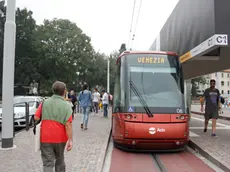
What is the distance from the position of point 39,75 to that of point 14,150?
42114 mm

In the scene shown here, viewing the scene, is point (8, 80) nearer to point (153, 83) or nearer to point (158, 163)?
point (153, 83)

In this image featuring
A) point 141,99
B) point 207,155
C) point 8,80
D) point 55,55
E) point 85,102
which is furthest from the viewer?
point 55,55

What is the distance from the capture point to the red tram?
674 cm

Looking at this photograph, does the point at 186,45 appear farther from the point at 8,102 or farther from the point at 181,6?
the point at 8,102

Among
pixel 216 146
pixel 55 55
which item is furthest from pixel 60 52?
pixel 216 146

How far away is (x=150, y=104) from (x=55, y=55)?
43575 millimetres

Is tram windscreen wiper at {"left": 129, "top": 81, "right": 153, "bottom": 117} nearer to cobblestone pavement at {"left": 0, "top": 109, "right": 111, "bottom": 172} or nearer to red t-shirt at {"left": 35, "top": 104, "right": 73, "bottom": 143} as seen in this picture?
cobblestone pavement at {"left": 0, "top": 109, "right": 111, "bottom": 172}

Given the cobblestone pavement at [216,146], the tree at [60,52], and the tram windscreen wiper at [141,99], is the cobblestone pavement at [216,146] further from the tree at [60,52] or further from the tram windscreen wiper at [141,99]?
the tree at [60,52]

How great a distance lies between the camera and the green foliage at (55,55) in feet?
149

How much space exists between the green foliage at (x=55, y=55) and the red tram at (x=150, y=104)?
126ft

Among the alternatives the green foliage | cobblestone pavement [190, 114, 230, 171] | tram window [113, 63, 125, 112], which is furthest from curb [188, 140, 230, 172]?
the green foliage

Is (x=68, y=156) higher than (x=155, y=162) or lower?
higher

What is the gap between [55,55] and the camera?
4866 cm

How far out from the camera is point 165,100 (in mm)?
7184
